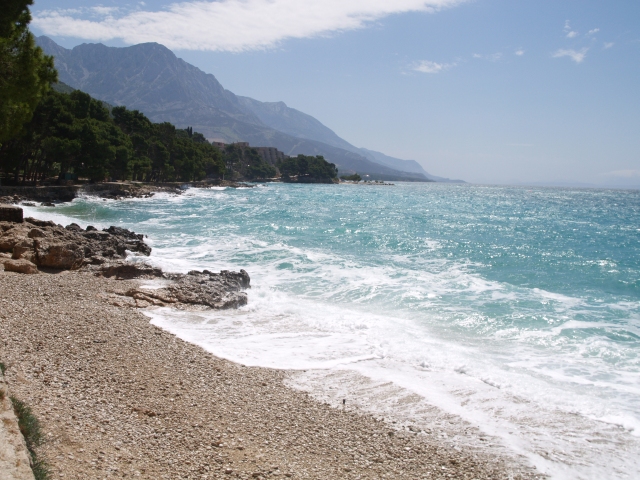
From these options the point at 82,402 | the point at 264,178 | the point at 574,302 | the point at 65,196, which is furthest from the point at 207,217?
the point at 264,178

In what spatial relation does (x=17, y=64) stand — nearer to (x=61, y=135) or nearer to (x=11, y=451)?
(x=11, y=451)

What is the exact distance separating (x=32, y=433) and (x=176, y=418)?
156cm

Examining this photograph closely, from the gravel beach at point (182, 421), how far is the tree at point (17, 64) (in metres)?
9.61

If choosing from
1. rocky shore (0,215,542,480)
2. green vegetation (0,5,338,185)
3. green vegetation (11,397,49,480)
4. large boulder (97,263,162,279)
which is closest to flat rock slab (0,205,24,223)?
green vegetation (0,5,338,185)

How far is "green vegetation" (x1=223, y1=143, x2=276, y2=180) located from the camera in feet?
470

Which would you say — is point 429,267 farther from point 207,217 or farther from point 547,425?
point 207,217

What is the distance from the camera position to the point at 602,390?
8.29m

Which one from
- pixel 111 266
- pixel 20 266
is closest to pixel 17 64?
pixel 20 266

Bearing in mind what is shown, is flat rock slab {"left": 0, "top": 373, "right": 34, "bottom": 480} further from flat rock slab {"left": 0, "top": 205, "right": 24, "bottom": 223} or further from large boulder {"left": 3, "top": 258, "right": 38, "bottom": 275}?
flat rock slab {"left": 0, "top": 205, "right": 24, "bottom": 223}

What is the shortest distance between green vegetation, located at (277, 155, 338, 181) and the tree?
14253 centimetres

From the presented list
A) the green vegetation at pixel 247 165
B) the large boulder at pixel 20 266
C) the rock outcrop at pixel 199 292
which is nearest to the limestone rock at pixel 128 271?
the rock outcrop at pixel 199 292

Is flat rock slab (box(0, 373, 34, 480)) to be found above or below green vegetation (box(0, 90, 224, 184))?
below

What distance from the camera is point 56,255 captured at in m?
14.4

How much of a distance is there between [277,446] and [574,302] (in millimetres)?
12889
